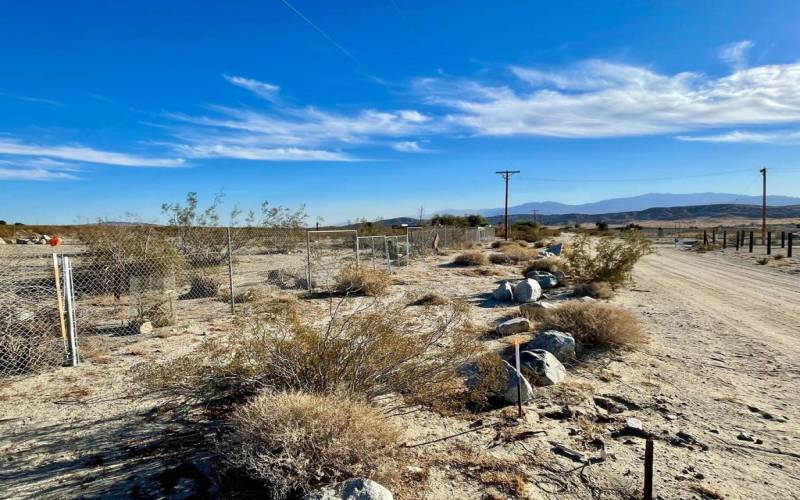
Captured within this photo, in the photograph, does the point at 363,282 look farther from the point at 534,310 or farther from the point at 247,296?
the point at 534,310

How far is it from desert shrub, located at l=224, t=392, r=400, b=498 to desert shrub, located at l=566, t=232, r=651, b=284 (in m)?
13.2

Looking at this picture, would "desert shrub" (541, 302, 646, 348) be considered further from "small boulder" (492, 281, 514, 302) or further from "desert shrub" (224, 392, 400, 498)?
"desert shrub" (224, 392, 400, 498)

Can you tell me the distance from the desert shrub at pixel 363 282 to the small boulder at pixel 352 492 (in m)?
10.4

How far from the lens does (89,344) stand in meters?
8.46

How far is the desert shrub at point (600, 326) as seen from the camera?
26.3 ft

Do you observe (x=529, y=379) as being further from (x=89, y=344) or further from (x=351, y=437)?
(x=89, y=344)

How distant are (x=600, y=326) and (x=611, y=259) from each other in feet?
25.9

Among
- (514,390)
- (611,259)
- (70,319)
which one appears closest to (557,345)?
(514,390)

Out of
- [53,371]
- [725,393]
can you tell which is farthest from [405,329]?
[53,371]

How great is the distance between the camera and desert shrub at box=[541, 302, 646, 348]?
8.02m

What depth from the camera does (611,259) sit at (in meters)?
15.2

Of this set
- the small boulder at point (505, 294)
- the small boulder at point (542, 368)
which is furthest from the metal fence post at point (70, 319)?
the small boulder at point (505, 294)

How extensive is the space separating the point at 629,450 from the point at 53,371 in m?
7.98

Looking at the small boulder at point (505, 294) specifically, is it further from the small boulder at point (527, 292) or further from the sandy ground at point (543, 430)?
the sandy ground at point (543, 430)
